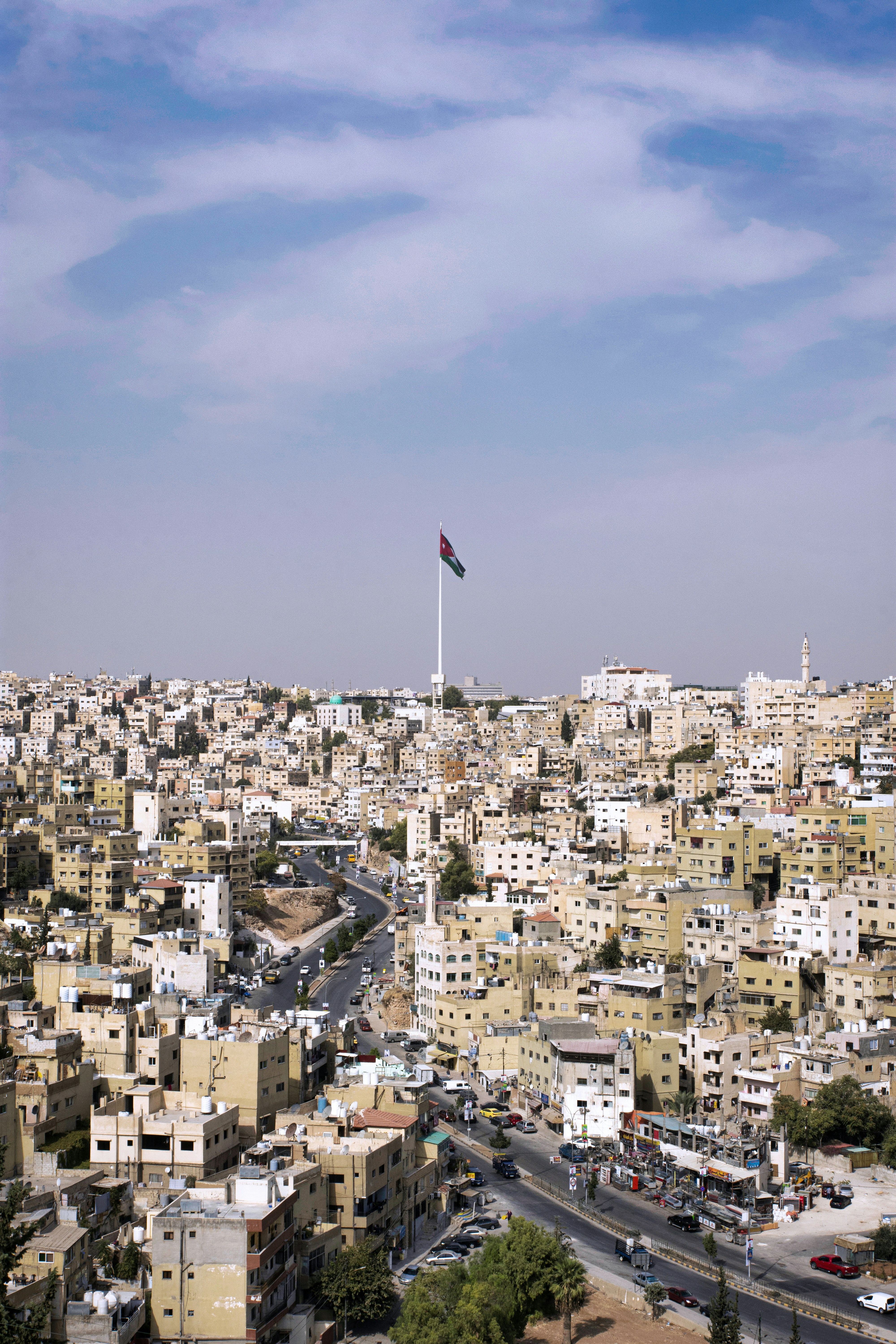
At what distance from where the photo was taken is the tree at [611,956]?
23016 millimetres

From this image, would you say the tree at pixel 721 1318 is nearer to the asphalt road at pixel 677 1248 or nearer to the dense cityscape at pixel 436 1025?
the asphalt road at pixel 677 1248

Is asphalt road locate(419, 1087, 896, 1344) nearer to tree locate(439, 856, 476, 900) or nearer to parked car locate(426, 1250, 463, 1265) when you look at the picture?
parked car locate(426, 1250, 463, 1265)

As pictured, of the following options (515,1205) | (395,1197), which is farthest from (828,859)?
(395,1197)

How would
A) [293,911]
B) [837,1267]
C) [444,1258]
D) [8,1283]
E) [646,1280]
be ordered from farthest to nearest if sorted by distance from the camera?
[293,911]
[837,1267]
[444,1258]
[646,1280]
[8,1283]

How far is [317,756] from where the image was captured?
60969 mm

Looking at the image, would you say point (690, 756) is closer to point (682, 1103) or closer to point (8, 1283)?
point (682, 1103)

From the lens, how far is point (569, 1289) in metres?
13.2

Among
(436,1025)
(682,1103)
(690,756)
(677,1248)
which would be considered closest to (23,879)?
(436,1025)

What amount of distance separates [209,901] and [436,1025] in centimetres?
683

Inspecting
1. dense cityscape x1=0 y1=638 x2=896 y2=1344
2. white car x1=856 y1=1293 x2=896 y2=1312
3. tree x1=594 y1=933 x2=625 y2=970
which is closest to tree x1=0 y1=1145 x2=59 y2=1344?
dense cityscape x1=0 y1=638 x2=896 y2=1344

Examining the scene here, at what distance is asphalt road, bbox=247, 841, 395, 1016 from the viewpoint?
25.3 meters

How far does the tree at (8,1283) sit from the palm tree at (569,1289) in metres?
4.58

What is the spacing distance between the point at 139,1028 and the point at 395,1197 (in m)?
4.40

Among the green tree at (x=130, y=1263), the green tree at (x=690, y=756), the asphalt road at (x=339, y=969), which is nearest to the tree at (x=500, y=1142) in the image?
the asphalt road at (x=339, y=969)
